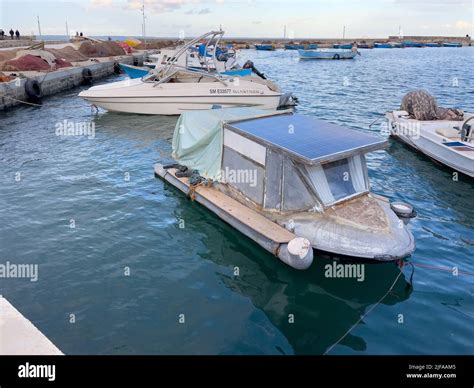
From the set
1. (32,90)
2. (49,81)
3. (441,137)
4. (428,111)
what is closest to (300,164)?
(441,137)

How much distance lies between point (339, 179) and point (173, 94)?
55.8 ft

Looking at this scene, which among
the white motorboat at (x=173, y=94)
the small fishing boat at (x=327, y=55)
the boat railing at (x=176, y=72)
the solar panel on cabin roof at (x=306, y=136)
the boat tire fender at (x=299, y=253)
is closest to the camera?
the boat tire fender at (x=299, y=253)

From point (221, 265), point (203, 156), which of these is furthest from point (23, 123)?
point (221, 265)

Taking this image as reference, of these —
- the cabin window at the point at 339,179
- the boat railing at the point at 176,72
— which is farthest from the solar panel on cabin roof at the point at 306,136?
the boat railing at the point at 176,72

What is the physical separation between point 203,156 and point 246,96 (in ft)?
43.0

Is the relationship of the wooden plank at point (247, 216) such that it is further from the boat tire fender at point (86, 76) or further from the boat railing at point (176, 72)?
the boat tire fender at point (86, 76)

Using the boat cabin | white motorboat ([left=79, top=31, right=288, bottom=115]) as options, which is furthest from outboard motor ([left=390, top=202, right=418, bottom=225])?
white motorboat ([left=79, top=31, right=288, bottom=115])

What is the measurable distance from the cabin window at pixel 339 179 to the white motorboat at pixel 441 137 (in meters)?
7.26

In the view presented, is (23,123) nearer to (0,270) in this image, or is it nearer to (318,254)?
(0,270)

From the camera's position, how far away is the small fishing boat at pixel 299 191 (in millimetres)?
9133

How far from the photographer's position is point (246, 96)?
25391 mm

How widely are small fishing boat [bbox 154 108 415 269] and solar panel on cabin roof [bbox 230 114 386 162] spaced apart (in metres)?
0.02

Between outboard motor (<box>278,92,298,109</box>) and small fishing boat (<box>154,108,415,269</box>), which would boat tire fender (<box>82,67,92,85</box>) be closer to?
outboard motor (<box>278,92,298,109</box>)

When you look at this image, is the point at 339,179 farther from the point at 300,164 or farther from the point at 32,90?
the point at 32,90
